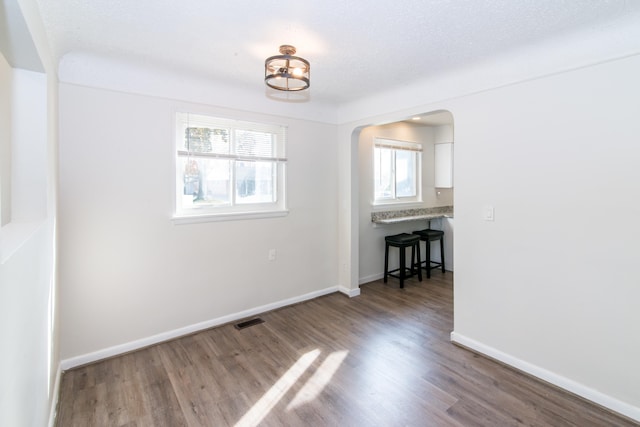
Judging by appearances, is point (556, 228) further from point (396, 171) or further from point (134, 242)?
point (134, 242)

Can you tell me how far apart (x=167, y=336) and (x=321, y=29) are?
2893mm

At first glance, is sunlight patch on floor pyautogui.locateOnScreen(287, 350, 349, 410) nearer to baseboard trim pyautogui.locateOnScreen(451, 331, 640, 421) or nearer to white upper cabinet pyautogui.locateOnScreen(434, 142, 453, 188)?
baseboard trim pyautogui.locateOnScreen(451, 331, 640, 421)

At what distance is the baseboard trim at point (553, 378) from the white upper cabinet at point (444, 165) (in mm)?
3114

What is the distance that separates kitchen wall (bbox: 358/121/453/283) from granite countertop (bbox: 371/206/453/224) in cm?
8

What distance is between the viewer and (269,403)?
2.14 m

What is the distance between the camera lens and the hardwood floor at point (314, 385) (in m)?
2.01

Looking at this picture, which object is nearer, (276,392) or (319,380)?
(276,392)

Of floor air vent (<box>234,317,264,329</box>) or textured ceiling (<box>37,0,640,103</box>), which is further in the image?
floor air vent (<box>234,317,264,329</box>)

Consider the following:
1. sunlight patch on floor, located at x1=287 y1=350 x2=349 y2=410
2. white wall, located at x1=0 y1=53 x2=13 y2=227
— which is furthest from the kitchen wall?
white wall, located at x1=0 y1=53 x2=13 y2=227

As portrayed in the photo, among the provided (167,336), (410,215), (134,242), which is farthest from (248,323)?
(410,215)

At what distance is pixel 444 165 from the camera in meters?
5.41

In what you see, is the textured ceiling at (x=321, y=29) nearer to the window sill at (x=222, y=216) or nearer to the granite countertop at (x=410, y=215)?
the window sill at (x=222, y=216)

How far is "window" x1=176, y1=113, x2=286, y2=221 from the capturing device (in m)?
3.07

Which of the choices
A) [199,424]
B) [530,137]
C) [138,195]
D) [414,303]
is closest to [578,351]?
[530,137]
